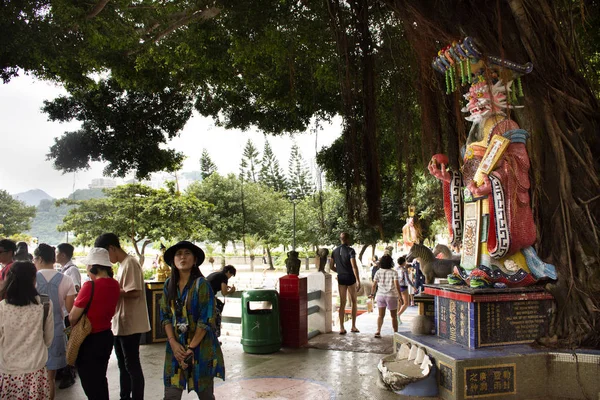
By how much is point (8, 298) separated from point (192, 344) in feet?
4.81

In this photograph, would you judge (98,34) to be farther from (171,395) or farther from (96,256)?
(171,395)

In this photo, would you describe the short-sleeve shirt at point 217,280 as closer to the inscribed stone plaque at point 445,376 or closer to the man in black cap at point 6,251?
the man in black cap at point 6,251

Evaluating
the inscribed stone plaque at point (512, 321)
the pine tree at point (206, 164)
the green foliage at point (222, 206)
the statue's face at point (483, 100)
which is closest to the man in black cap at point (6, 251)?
the inscribed stone plaque at point (512, 321)

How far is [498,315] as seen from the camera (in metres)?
5.10

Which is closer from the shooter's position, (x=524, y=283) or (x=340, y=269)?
(x=524, y=283)

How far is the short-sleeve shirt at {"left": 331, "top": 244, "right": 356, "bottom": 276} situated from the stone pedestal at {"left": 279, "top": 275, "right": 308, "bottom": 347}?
1.01 metres

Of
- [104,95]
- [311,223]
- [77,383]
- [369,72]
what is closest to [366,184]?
[369,72]

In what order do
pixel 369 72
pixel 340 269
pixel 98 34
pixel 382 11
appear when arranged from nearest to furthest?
1. pixel 369 72
2. pixel 382 11
3. pixel 98 34
4. pixel 340 269

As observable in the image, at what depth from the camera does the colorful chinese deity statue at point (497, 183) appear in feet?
17.4

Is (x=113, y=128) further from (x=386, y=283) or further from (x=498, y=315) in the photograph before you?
(x=498, y=315)

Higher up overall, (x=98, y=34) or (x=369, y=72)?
(x=98, y=34)

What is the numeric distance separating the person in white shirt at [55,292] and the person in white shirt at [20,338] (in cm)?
109

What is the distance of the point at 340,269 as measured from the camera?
821 centimetres

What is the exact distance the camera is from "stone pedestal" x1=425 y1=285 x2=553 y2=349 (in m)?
5.01
